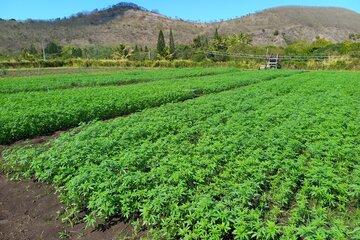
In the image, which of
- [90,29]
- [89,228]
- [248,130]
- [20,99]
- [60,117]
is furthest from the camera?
[90,29]

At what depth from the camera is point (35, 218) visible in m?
7.23

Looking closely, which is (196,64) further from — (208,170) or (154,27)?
(154,27)

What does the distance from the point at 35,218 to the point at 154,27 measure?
457 feet

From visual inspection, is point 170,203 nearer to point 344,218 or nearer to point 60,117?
point 344,218

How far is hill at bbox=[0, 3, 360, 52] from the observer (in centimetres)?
12519

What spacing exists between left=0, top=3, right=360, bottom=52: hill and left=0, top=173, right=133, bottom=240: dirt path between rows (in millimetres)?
107620

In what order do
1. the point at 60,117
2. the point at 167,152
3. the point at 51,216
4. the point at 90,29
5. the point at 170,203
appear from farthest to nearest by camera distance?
the point at 90,29 → the point at 60,117 → the point at 167,152 → the point at 51,216 → the point at 170,203

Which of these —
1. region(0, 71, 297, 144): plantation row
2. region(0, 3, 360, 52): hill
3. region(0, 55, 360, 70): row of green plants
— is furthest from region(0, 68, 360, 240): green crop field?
region(0, 3, 360, 52): hill

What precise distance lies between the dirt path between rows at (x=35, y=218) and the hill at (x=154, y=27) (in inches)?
4237

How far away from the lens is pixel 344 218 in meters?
6.44

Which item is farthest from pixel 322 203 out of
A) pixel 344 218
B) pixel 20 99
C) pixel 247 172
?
pixel 20 99

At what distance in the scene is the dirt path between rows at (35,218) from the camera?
6520 mm

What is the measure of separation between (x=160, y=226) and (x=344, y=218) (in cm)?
265

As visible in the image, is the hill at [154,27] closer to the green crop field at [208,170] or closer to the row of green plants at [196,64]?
the row of green plants at [196,64]
